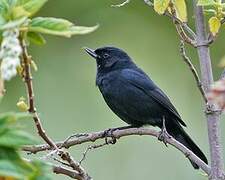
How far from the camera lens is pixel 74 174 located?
1.96 meters

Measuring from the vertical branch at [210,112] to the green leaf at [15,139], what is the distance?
127 centimetres

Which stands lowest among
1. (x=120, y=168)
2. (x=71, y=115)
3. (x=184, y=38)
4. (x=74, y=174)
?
(x=120, y=168)

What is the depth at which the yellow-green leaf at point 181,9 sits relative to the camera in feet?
8.03

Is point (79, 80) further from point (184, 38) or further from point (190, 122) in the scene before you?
point (184, 38)

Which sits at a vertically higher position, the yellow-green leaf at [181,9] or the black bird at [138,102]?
the yellow-green leaf at [181,9]

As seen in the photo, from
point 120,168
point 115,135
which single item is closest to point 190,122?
point 120,168

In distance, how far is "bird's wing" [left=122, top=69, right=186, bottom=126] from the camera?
3.98 metres

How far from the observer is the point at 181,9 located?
2.46 meters

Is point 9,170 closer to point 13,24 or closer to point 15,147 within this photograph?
point 15,147

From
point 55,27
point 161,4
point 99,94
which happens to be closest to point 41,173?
point 55,27

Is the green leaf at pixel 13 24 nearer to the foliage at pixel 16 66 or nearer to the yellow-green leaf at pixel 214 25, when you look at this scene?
the foliage at pixel 16 66

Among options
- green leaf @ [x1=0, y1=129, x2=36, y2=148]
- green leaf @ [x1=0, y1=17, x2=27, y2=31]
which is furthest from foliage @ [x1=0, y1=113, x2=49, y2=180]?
green leaf @ [x1=0, y1=17, x2=27, y2=31]

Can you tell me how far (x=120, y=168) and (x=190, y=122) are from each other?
2.78 feet

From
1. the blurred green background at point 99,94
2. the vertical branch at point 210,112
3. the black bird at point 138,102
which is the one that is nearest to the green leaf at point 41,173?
the vertical branch at point 210,112
